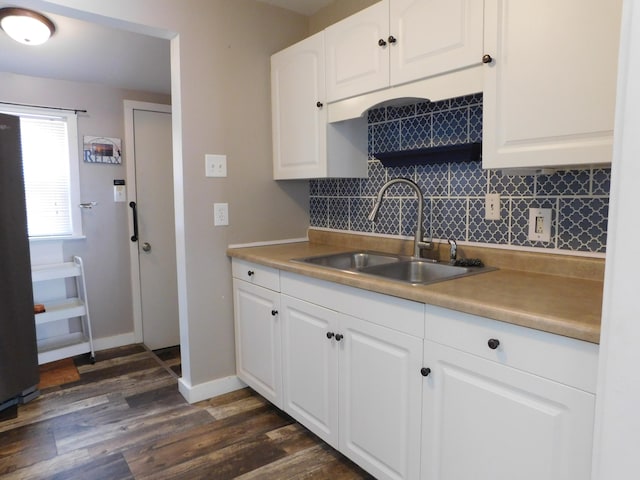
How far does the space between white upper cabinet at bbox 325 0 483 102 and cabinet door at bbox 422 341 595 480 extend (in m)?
1.03

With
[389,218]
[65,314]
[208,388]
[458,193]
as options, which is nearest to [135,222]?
[65,314]

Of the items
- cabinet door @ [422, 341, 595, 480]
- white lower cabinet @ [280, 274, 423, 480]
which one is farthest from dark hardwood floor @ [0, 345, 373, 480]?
cabinet door @ [422, 341, 595, 480]

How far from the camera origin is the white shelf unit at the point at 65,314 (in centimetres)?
294

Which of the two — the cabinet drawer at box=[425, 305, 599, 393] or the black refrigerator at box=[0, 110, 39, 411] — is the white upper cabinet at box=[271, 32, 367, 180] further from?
the black refrigerator at box=[0, 110, 39, 411]

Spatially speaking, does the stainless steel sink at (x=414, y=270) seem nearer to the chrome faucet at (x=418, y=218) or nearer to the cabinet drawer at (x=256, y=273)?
the chrome faucet at (x=418, y=218)

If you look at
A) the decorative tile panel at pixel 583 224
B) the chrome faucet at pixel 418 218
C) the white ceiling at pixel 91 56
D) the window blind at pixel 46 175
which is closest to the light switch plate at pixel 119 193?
the window blind at pixel 46 175

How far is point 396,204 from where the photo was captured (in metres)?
2.22

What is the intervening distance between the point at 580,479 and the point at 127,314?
3.31 meters

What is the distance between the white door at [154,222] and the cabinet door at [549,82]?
2.77m

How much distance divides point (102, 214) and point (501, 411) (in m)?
3.12

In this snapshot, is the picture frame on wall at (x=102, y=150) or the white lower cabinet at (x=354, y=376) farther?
the picture frame on wall at (x=102, y=150)

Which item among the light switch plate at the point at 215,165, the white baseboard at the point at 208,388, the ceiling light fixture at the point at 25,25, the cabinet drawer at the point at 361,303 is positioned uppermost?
the ceiling light fixture at the point at 25,25

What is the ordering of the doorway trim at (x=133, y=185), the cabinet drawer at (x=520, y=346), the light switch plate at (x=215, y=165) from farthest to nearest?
the doorway trim at (x=133, y=185) < the light switch plate at (x=215, y=165) < the cabinet drawer at (x=520, y=346)

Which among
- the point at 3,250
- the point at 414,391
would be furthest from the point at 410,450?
the point at 3,250
